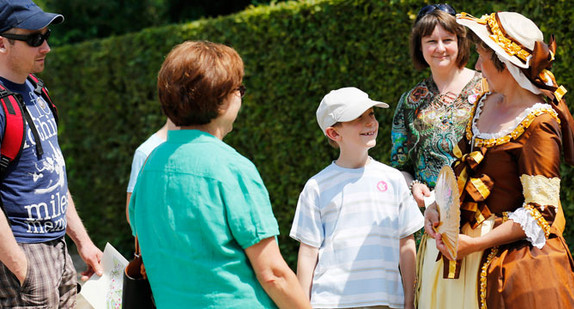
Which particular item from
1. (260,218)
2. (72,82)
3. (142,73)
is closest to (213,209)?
(260,218)

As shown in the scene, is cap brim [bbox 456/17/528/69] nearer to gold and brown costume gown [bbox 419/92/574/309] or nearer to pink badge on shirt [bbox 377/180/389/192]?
gold and brown costume gown [bbox 419/92/574/309]

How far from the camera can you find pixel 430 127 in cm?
330

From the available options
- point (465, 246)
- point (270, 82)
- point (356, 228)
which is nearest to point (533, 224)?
point (465, 246)

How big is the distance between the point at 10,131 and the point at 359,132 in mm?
1518

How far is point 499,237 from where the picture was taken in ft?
8.29

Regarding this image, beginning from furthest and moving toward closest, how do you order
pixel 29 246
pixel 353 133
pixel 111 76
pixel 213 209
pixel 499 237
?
pixel 111 76 → pixel 353 133 → pixel 29 246 → pixel 499 237 → pixel 213 209

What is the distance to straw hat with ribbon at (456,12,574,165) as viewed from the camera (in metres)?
2.54

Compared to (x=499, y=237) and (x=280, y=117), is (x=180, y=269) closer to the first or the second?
(x=499, y=237)

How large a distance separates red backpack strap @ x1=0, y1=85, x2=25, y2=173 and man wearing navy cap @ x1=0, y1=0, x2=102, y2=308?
0.02 meters

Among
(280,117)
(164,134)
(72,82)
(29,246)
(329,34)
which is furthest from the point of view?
(72,82)

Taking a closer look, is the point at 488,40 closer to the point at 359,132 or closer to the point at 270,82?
the point at 359,132

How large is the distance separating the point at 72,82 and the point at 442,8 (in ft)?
22.3

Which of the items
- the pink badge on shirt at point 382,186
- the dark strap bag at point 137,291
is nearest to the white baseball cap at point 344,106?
the pink badge on shirt at point 382,186

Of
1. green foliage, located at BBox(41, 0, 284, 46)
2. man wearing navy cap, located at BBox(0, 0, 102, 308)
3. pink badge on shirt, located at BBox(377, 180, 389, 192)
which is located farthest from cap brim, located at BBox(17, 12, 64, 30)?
green foliage, located at BBox(41, 0, 284, 46)
